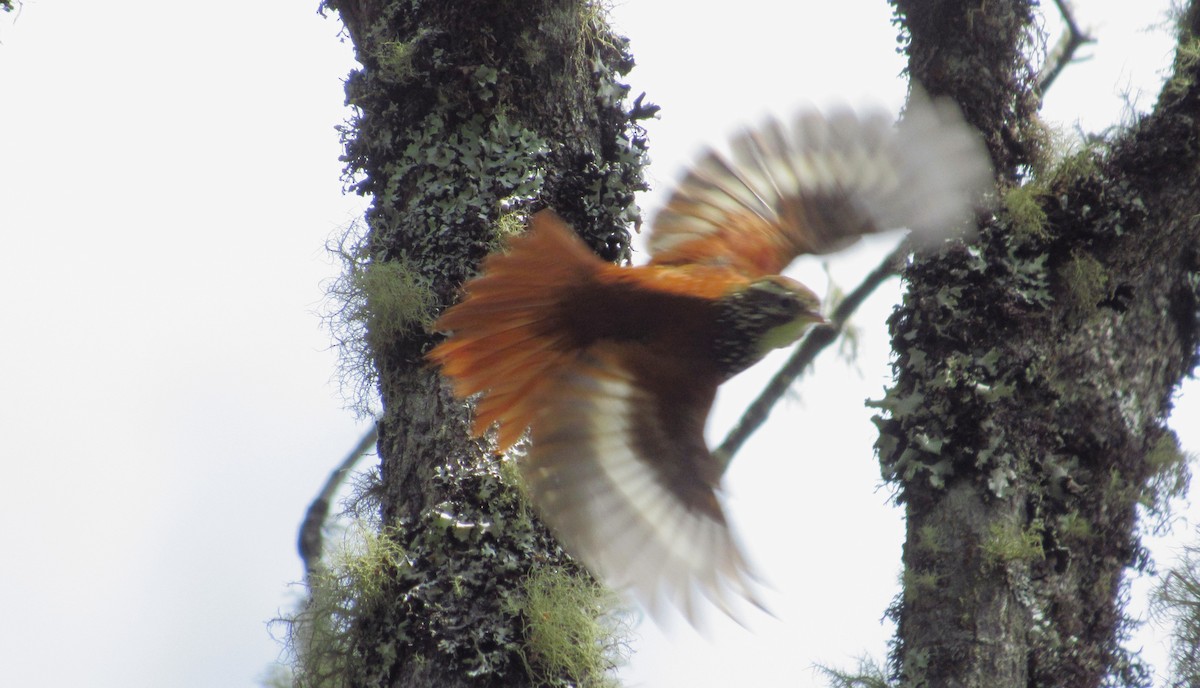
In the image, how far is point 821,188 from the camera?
319 cm

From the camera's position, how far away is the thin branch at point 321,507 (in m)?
3.69

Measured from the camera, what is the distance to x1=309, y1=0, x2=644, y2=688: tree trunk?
2217 mm

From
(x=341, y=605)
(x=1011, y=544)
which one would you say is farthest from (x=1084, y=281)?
(x=341, y=605)

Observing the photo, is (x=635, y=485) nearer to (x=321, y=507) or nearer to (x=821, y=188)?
(x=821, y=188)

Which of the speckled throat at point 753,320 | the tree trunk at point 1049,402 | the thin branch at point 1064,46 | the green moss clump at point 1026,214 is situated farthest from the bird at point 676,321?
the thin branch at point 1064,46

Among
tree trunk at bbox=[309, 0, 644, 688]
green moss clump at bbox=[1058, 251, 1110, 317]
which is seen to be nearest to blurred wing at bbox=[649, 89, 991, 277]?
green moss clump at bbox=[1058, 251, 1110, 317]

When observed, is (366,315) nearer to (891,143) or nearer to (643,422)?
(643,422)

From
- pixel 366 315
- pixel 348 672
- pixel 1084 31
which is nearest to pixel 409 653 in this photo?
pixel 348 672

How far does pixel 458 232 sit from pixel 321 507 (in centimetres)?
159

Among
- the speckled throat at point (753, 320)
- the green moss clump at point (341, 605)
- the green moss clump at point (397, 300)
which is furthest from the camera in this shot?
the speckled throat at point (753, 320)

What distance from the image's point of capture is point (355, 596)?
2359 millimetres

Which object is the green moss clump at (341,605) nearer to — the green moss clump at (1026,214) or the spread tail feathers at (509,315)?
the spread tail feathers at (509,315)

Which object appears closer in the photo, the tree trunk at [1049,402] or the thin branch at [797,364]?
the tree trunk at [1049,402]

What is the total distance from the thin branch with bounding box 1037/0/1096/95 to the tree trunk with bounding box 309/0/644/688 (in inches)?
62.9
